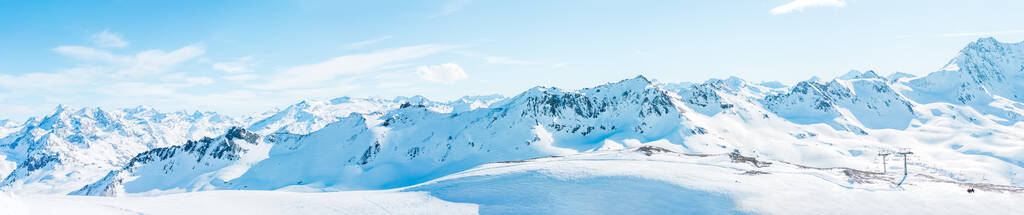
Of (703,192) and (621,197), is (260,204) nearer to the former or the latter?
(621,197)

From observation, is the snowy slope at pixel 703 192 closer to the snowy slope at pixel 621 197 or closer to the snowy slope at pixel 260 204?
the snowy slope at pixel 621 197

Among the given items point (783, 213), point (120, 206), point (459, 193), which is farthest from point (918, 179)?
point (120, 206)

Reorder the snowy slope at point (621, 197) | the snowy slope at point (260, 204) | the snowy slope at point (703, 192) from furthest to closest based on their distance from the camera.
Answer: the snowy slope at point (703, 192) → the snowy slope at point (621, 197) → the snowy slope at point (260, 204)

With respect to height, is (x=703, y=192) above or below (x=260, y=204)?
above

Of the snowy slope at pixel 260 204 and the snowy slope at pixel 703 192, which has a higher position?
the snowy slope at pixel 703 192

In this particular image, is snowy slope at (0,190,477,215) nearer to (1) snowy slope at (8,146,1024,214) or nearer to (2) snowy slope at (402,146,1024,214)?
(1) snowy slope at (8,146,1024,214)

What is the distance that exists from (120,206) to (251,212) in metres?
9.82

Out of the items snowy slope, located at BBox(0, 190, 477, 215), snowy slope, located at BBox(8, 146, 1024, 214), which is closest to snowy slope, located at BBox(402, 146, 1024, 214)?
snowy slope, located at BBox(8, 146, 1024, 214)

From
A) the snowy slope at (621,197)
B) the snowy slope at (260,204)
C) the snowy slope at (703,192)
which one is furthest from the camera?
the snowy slope at (703,192)

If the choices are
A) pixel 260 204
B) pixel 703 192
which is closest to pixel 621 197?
pixel 703 192

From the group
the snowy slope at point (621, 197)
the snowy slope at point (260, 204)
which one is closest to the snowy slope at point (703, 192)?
the snowy slope at point (621, 197)

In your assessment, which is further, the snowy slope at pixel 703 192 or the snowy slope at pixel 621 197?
the snowy slope at pixel 703 192

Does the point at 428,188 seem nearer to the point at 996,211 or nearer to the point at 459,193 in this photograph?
the point at 459,193

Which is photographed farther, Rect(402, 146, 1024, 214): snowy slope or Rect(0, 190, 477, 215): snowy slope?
Rect(402, 146, 1024, 214): snowy slope
